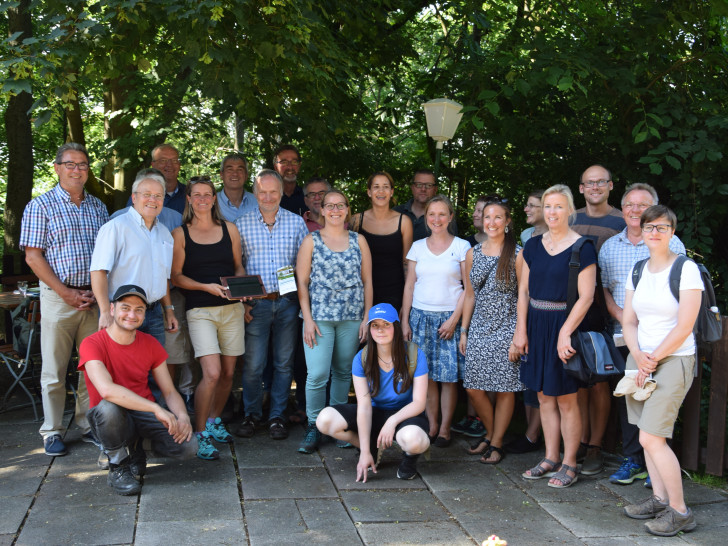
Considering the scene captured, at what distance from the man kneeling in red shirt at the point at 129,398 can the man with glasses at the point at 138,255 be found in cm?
24

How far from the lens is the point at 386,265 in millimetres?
5574

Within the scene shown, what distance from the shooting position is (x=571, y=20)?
725cm

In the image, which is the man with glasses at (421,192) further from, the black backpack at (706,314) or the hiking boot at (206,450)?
the hiking boot at (206,450)

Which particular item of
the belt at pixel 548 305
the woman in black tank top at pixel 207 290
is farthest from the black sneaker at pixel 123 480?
the belt at pixel 548 305

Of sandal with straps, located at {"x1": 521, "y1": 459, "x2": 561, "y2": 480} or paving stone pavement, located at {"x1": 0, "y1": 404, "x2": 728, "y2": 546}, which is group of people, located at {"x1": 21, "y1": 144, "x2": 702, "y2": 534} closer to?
sandal with straps, located at {"x1": 521, "y1": 459, "x2": 561, "y2": 480}

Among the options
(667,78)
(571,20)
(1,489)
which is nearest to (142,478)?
(1,489)

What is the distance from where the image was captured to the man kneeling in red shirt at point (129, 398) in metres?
4.32

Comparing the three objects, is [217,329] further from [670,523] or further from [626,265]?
[670,523]

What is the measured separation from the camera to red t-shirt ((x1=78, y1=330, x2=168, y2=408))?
441 cm

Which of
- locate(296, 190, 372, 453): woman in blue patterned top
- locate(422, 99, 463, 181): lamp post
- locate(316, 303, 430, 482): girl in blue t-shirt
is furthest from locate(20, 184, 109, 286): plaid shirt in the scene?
locate(422, 99, 463, 181): lamp post

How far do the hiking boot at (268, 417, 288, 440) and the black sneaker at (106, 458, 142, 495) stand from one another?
4.07 feet

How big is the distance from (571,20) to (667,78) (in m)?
1.37

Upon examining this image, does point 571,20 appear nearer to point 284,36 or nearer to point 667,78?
point 667,78

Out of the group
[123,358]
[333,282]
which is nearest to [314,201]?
[333,282]
